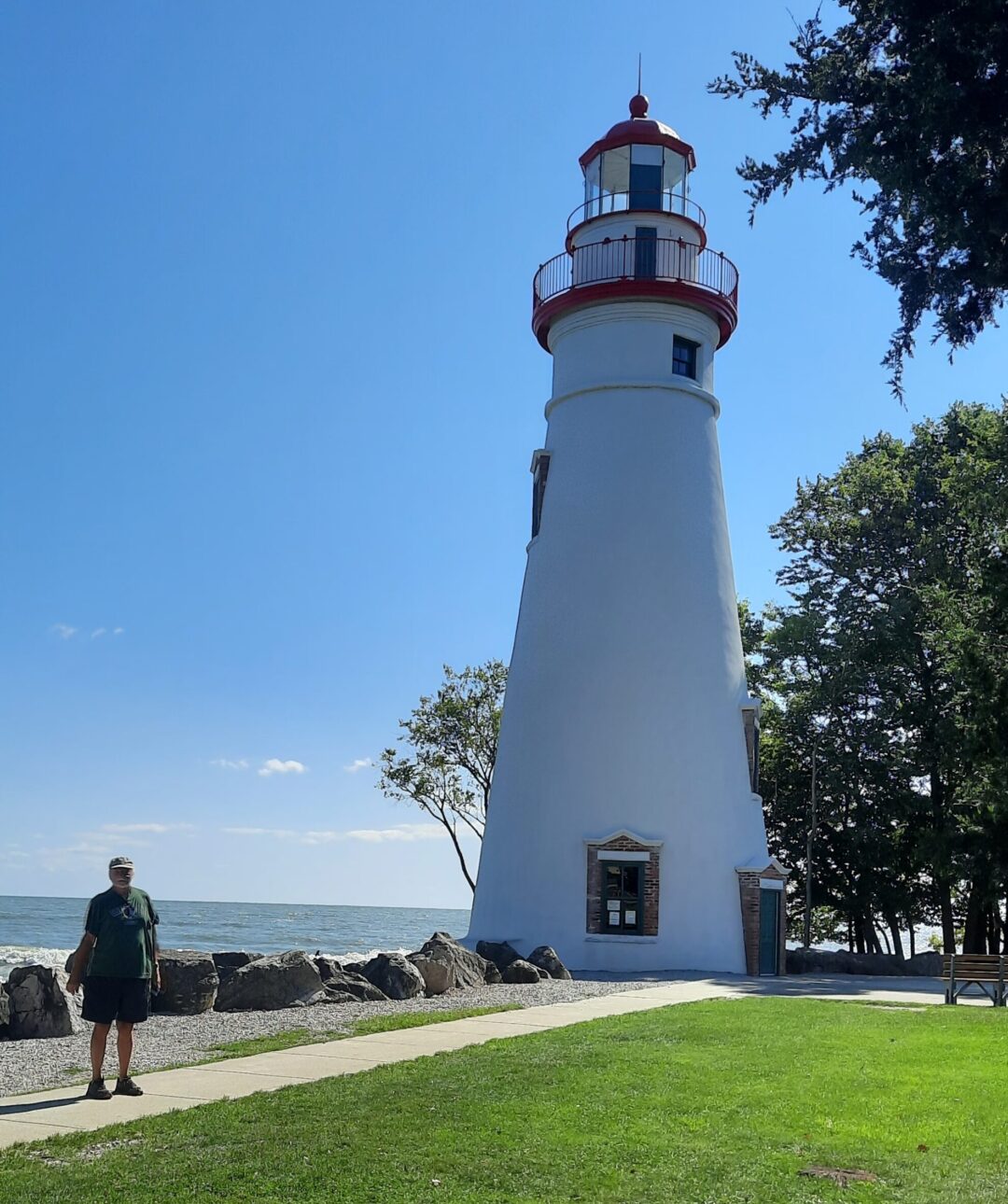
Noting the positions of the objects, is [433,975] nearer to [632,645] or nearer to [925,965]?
[632,645]

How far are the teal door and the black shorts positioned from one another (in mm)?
16629

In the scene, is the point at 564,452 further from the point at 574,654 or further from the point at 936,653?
the point at 936,653

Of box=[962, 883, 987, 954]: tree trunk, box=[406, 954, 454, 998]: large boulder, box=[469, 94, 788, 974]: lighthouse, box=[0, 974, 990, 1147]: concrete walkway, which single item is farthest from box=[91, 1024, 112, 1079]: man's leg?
box=[962, 883, 987, 954]: tree trunk

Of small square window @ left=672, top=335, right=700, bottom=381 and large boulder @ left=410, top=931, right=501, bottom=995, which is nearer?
large boulder @ left=410, top=931, right=501, bottom=995

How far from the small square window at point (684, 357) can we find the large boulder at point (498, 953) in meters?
12.2

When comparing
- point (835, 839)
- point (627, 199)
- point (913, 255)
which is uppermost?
point (627, 199)

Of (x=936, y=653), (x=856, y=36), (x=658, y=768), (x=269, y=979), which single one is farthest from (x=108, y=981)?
(x=936, y=653)

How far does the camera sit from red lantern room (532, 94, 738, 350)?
2617 centimetres

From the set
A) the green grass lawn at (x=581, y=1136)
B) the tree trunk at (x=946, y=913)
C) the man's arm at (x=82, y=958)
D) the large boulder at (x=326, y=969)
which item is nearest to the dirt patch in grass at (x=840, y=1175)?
the green grass lawn at (x=581, y=1136)

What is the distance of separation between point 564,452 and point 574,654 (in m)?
4.41

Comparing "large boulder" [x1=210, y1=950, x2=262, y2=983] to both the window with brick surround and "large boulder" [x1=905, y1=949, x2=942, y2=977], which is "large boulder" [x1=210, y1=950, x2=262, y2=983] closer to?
the window with brick surround

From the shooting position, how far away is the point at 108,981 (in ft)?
30.9

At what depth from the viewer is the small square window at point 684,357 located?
26.4 meters

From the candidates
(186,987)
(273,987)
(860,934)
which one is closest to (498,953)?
(273,987)
